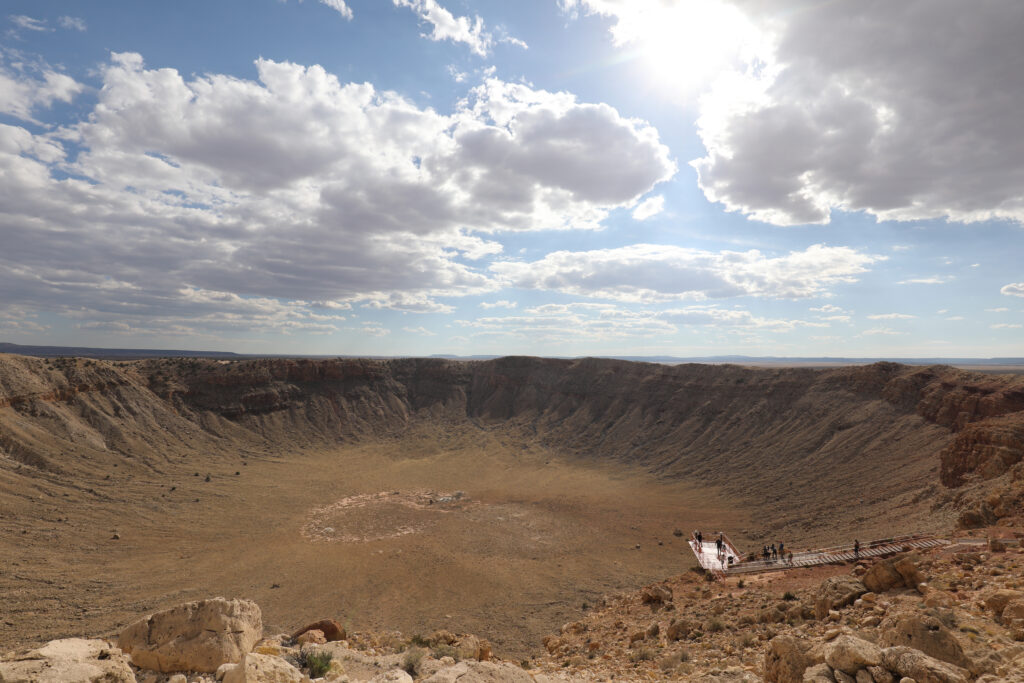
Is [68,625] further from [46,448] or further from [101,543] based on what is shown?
[46,448]

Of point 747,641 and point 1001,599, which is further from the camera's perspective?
point 747,641

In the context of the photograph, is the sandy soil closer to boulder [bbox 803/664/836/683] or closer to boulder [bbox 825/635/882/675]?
boulder [bbox 803/664/836/683]

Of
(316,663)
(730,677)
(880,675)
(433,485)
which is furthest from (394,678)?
(433,485)

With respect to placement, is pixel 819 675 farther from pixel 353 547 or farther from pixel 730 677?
pixel 353 547

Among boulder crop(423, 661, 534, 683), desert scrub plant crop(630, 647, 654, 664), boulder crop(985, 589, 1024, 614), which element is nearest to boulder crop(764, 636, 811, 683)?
boulder crop(423, 661, 534, 683)

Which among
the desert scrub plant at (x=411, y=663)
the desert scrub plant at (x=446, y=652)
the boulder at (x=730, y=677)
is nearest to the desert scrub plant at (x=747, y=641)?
the boulder at (x=730, y=677)

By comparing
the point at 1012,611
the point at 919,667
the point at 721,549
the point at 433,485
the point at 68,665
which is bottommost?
the point at 433,485

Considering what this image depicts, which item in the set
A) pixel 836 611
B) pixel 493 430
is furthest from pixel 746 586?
pixel 493 430
